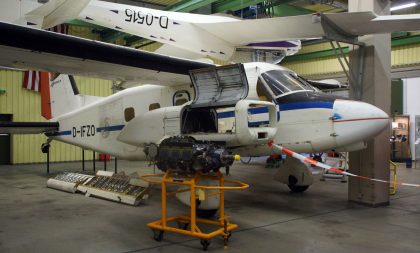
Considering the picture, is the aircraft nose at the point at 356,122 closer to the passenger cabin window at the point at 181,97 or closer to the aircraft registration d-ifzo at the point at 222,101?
the aircraft registration d-ifzo at the point at 222,101

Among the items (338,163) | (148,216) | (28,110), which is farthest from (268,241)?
(28,110)

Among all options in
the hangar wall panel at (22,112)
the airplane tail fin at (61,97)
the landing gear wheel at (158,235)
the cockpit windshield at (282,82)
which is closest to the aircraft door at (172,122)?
the cockpit windshield at (282,82)

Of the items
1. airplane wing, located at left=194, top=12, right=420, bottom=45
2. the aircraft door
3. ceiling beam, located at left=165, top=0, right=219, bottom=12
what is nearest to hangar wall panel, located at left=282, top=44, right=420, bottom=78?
ceiling beam, located at left=165, top=0, right=219, bottom=12

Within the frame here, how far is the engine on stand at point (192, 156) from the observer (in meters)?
5.08

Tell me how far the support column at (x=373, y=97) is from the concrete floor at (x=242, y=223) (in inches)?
14.1

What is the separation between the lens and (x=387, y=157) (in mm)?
8109

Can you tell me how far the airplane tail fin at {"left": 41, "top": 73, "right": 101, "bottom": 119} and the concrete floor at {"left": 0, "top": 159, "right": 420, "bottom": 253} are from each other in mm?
3488

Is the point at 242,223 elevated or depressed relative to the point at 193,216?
depressed

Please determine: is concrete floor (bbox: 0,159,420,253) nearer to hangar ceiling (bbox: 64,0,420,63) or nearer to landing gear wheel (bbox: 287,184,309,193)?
landing gear wheel (bbox: 287,184,309,193)

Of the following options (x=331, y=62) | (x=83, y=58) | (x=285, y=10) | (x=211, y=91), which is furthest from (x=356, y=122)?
(x=331, y=62)

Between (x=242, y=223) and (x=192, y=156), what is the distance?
2046mm

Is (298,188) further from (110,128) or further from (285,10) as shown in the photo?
(285,10)

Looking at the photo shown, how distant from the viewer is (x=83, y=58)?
7406 millimetres

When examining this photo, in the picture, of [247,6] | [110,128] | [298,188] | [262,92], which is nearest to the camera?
[262,92]
